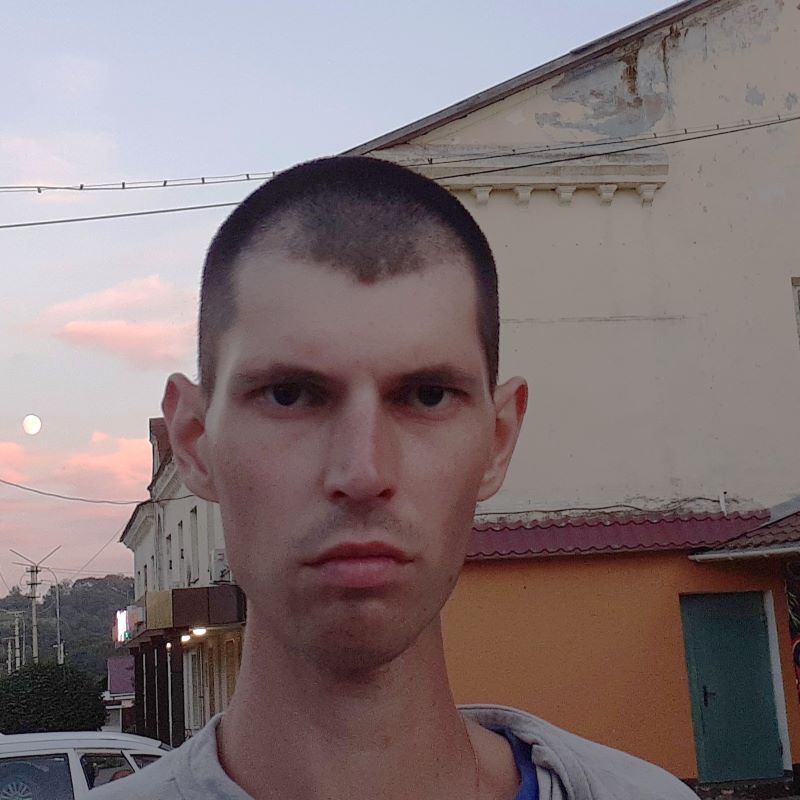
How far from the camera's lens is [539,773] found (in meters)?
1.51

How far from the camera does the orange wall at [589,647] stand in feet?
36.3

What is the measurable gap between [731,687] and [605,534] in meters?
2.21

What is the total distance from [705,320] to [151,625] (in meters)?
10.9

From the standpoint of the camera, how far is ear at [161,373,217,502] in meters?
1.45

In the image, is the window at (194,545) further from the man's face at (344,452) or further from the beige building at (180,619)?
the man's face at (344,452)

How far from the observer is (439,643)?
1.43 metres

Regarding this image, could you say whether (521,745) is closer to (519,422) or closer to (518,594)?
(519,422)

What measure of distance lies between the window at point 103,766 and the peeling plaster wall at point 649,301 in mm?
5490

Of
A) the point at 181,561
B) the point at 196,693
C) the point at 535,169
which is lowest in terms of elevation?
the point at 196,693

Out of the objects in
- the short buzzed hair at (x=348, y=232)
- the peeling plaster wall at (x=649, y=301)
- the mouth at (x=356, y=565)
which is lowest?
the mouth at (x=356, y=565)

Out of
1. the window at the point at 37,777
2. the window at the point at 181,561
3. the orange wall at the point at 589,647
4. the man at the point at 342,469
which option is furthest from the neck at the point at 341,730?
the window at the point at 181,561

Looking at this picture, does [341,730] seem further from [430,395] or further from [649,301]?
[649,301]

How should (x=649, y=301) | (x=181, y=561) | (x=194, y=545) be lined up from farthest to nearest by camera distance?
1. (x=181, y=561)
2. (x=194, y=545)
3. (x=649, y=301)

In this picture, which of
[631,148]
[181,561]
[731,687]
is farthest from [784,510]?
[181,561]
